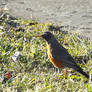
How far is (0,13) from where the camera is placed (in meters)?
8.27

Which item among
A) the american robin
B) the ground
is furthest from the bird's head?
the ground

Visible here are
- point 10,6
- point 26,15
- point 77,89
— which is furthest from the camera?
point 10,6

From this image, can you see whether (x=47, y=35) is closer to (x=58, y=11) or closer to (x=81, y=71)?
(x=81, y=71)

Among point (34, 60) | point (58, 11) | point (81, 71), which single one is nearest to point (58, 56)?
point (34, 60)

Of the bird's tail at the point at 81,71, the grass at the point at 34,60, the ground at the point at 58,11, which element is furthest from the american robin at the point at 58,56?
the ground at the point at 58,11

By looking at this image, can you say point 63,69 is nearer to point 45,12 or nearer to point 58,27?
point 58,27

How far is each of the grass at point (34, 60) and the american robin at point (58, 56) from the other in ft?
0.53

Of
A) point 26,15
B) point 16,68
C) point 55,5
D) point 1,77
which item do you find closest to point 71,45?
point 16,68

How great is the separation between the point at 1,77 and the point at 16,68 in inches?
19.2

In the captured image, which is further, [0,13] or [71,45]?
[0,13]

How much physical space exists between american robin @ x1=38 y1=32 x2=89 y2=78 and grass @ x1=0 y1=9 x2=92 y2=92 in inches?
6.3

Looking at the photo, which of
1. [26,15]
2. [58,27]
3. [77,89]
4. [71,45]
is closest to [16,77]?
[77,89]

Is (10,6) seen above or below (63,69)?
above

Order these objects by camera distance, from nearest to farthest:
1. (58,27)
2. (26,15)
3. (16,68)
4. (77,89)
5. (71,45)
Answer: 1. (77,89)
2. (16,68)
3. (71,45)
4. (58,27)
5. (26,15)
